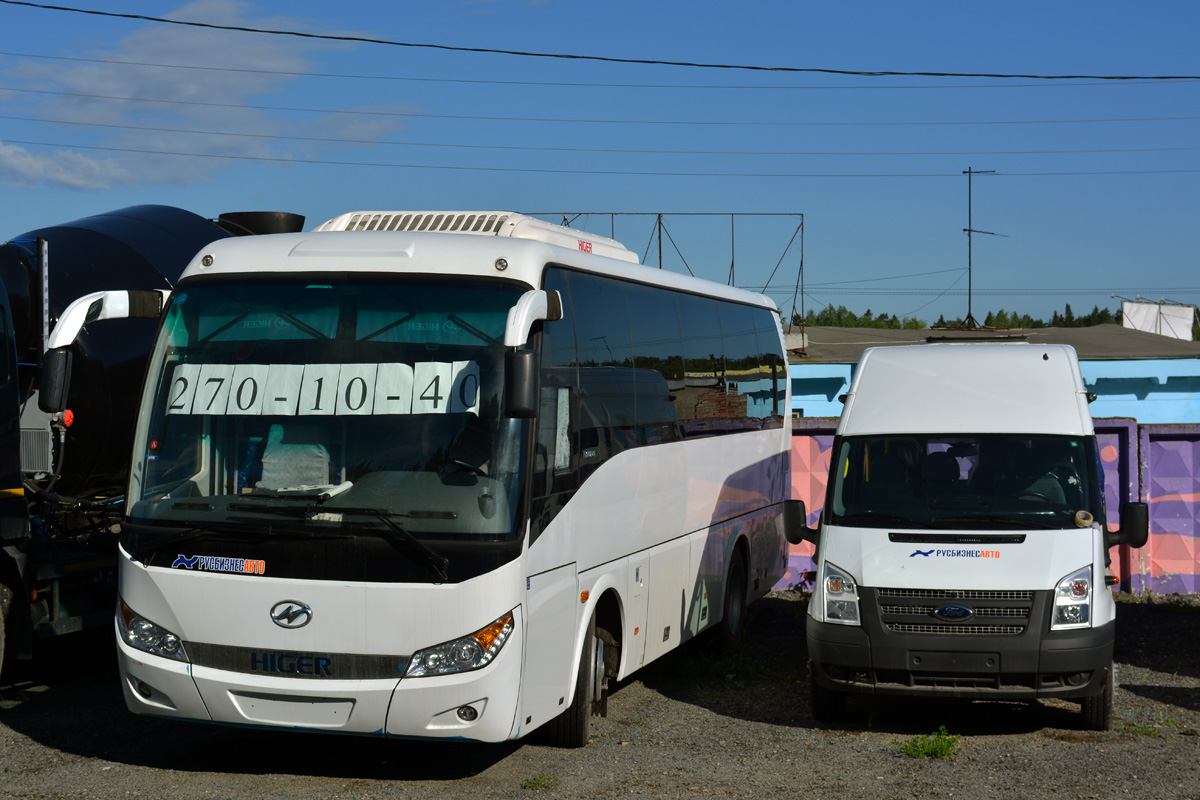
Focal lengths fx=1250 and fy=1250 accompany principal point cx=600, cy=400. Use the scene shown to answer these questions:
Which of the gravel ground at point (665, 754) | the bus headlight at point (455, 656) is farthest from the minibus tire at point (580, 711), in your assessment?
the bus headlight at point (455, 656)

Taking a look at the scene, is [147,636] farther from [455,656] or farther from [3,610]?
[3,610]

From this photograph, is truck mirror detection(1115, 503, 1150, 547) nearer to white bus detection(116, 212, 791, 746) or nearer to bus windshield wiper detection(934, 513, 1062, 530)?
A: bus windshield wiper detection(934, 513, 1062, 530)

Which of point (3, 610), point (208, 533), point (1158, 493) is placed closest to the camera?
point (208, 533)

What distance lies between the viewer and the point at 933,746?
25.6 feet

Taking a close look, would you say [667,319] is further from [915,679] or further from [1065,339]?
[1065,339]

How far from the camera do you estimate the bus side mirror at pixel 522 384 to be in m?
6.12

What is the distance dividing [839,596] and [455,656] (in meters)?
3.01

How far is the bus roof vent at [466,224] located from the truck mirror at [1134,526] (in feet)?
13.6

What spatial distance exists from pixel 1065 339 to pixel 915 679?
30.6 m

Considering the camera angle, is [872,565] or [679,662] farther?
[679,662]

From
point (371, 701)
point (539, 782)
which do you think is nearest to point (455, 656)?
point (371, 701)

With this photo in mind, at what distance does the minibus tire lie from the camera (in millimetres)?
7645

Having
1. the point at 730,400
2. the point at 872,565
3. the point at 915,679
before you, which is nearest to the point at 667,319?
the point at 730,400

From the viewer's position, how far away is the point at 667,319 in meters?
9.80
